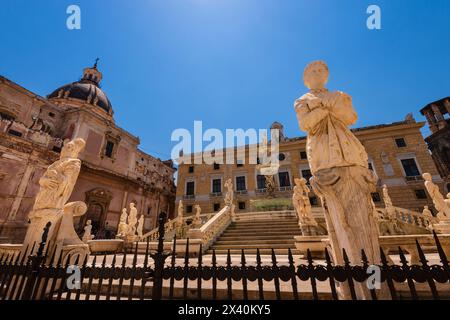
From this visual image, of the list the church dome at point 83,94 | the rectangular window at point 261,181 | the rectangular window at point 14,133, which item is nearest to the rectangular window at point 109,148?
the rectangular window at point 14,133

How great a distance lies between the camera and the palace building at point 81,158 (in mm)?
15281

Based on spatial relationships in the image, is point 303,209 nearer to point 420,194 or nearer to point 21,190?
point 21,190

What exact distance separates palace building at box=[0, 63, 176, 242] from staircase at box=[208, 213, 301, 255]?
592 inches

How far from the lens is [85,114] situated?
21453 millimetres

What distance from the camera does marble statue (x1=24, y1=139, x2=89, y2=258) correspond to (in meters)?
3.94

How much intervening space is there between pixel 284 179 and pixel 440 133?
22955 millimetres

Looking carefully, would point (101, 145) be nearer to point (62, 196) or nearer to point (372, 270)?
point (62, 196)

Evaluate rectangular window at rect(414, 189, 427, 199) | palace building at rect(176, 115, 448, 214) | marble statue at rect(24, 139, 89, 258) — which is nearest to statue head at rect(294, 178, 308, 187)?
marble statue at rect(24, 139, 89, 258)

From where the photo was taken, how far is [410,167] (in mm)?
21953

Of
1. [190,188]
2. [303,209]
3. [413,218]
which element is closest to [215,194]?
[190,188]

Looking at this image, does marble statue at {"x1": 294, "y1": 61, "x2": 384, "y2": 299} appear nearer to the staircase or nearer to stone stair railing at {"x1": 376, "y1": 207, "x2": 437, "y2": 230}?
the staircase

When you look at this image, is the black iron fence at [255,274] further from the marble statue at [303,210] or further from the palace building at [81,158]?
the palace building at [81,158]

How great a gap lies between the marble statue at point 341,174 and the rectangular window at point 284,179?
2367 centimetres
